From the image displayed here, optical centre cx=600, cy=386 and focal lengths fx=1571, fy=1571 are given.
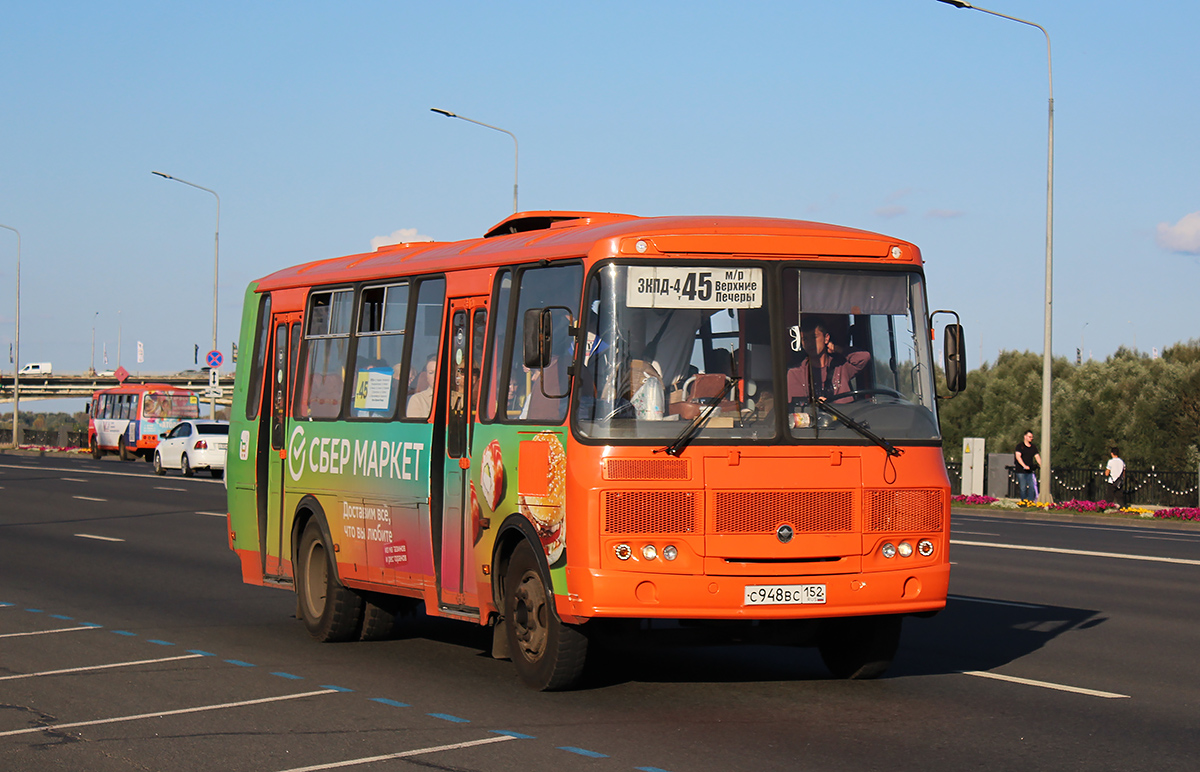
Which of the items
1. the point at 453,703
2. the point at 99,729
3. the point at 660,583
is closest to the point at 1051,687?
the point at 660,583

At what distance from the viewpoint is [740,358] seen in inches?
354

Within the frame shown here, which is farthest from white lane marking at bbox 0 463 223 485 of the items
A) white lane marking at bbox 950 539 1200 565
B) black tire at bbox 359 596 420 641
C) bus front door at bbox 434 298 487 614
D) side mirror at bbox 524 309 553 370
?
side mirror at bbox 524 309 553 370

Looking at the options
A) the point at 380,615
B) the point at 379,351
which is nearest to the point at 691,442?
the point at 379,351

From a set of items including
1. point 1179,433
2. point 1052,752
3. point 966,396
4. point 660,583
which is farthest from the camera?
point 966,396

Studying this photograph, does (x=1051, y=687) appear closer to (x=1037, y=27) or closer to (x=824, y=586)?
(x=824, y=586)

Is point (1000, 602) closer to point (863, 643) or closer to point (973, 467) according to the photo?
point (863, 643)

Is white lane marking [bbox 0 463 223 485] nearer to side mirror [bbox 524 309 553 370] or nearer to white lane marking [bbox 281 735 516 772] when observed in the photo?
side mirror [bbox 524 309 553 370]

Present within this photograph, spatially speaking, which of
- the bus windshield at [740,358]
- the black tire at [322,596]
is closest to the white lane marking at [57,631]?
the black tire at [322,596]

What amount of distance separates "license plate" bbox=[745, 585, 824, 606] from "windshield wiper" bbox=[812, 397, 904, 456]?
933mm

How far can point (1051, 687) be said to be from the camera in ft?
31.7

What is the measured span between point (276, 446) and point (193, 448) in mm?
31782

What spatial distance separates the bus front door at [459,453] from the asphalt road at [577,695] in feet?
1.85

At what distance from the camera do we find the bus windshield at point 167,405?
58.5m

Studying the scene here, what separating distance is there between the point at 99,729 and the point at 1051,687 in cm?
558
